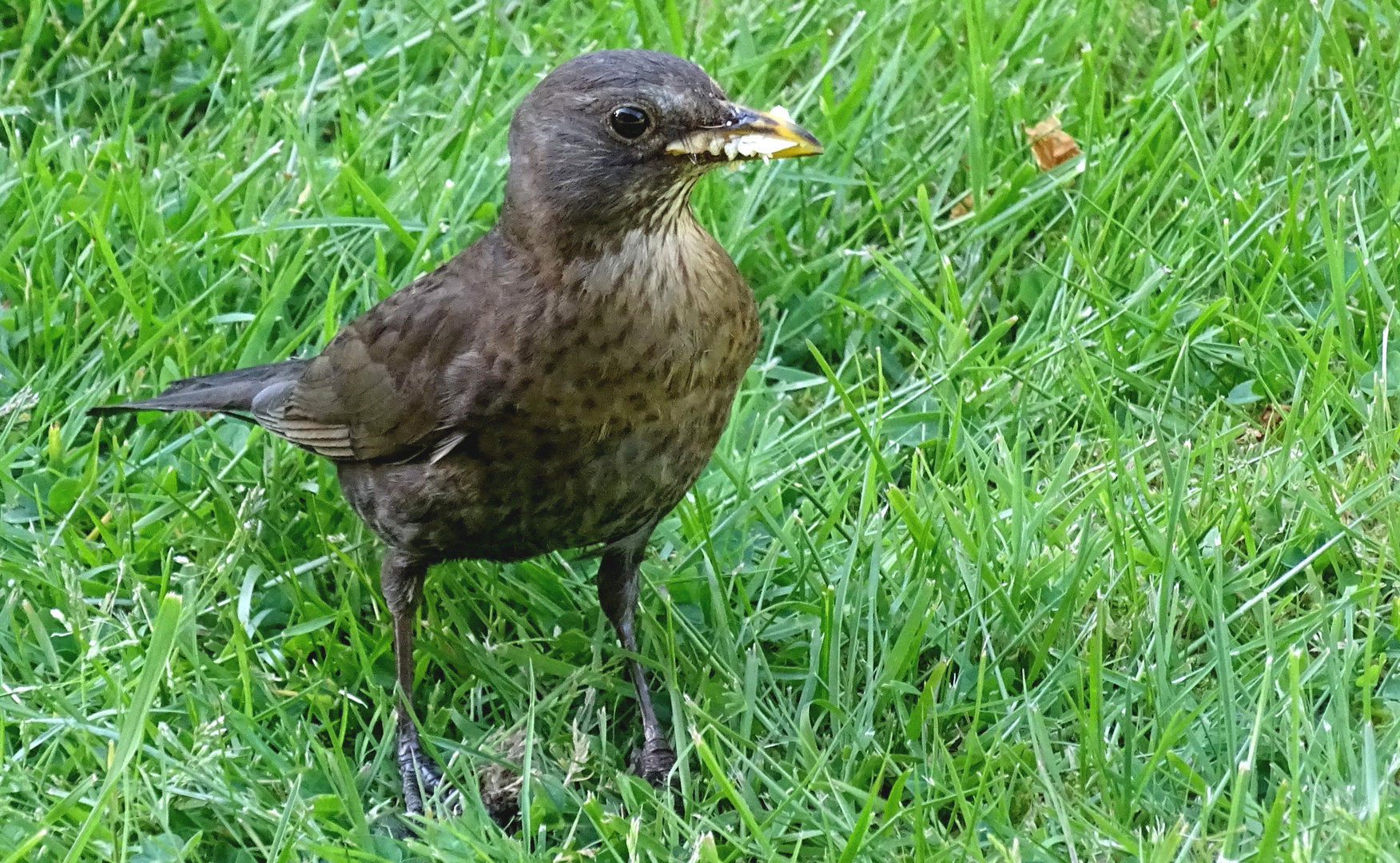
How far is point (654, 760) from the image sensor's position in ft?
11.2

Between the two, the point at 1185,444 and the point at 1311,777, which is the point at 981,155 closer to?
the point at 1185,444

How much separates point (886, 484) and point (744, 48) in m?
1.67

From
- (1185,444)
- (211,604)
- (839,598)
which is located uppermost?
(1185,444)

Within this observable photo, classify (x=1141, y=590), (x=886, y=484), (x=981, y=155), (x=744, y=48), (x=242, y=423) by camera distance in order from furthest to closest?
(x=744, y=48), (x=981, y=155), (x=242, y=423), (x=886, y=484), (x=1141, y=590)

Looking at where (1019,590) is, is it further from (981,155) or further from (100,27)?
(100,27)

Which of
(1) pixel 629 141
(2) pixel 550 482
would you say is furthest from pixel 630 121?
(2) pixel 550 482

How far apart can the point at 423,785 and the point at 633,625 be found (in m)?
0.56

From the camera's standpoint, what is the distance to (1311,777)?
2836 millimetres

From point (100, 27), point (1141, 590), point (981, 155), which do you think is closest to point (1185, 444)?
point (1141, 590)

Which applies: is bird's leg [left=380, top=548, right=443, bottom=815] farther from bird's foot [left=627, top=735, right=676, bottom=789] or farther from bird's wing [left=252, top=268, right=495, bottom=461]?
bird's foot [left=627, top=735, right=676, bottom=789]

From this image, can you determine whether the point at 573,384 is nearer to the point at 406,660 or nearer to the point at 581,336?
the point at 581,336

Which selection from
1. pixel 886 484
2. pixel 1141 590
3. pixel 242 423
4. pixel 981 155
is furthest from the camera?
pixel 981 155

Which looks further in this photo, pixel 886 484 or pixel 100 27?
pixel 100 27

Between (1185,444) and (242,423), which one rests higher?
(1185,444)
